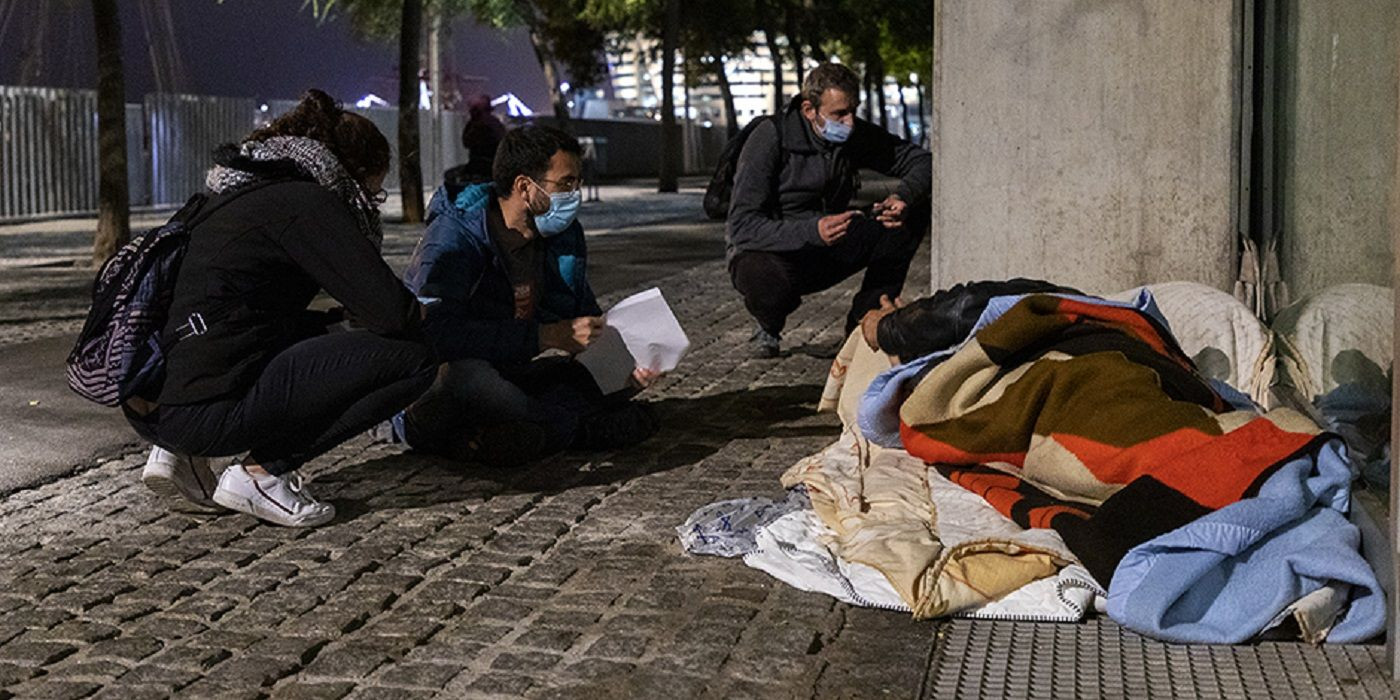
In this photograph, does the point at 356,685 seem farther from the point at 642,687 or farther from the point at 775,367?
the point at 775,367

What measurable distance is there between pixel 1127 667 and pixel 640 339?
302 centimetres

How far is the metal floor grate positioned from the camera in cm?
430

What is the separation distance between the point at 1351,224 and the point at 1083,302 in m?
0.92

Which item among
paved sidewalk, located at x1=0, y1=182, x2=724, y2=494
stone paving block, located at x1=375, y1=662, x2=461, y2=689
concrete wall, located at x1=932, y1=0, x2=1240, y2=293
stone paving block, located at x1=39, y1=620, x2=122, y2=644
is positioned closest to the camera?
stone paving block, located at x1=375, y1=662, x2=461, y2=689

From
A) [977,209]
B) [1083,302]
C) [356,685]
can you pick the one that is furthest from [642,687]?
[977,209]

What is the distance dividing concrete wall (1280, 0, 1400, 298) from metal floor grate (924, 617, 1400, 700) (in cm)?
126

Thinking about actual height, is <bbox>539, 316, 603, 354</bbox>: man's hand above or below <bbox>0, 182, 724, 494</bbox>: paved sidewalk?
above

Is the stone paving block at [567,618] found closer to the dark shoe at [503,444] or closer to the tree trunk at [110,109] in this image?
the dark shoe at [503,444]

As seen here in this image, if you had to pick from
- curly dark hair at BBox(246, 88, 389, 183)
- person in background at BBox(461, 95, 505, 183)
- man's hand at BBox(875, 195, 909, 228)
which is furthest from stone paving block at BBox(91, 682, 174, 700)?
person in background at BBox(461, 95, 505, 183)

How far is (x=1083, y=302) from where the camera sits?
6141mm

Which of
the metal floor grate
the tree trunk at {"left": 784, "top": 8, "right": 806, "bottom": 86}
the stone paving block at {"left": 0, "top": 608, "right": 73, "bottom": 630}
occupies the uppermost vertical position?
the tree trunk at {"left": 784, "top": 8, "right": 806, "bottom": 86}

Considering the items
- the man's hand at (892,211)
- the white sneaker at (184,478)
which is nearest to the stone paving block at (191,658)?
the white sneaker at (184,478)

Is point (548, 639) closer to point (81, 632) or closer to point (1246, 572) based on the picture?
point (81, 632)

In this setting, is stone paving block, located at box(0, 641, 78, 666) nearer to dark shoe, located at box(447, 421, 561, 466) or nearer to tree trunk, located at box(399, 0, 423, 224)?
dark shoe, located at box(447, 421, 561, 466)
